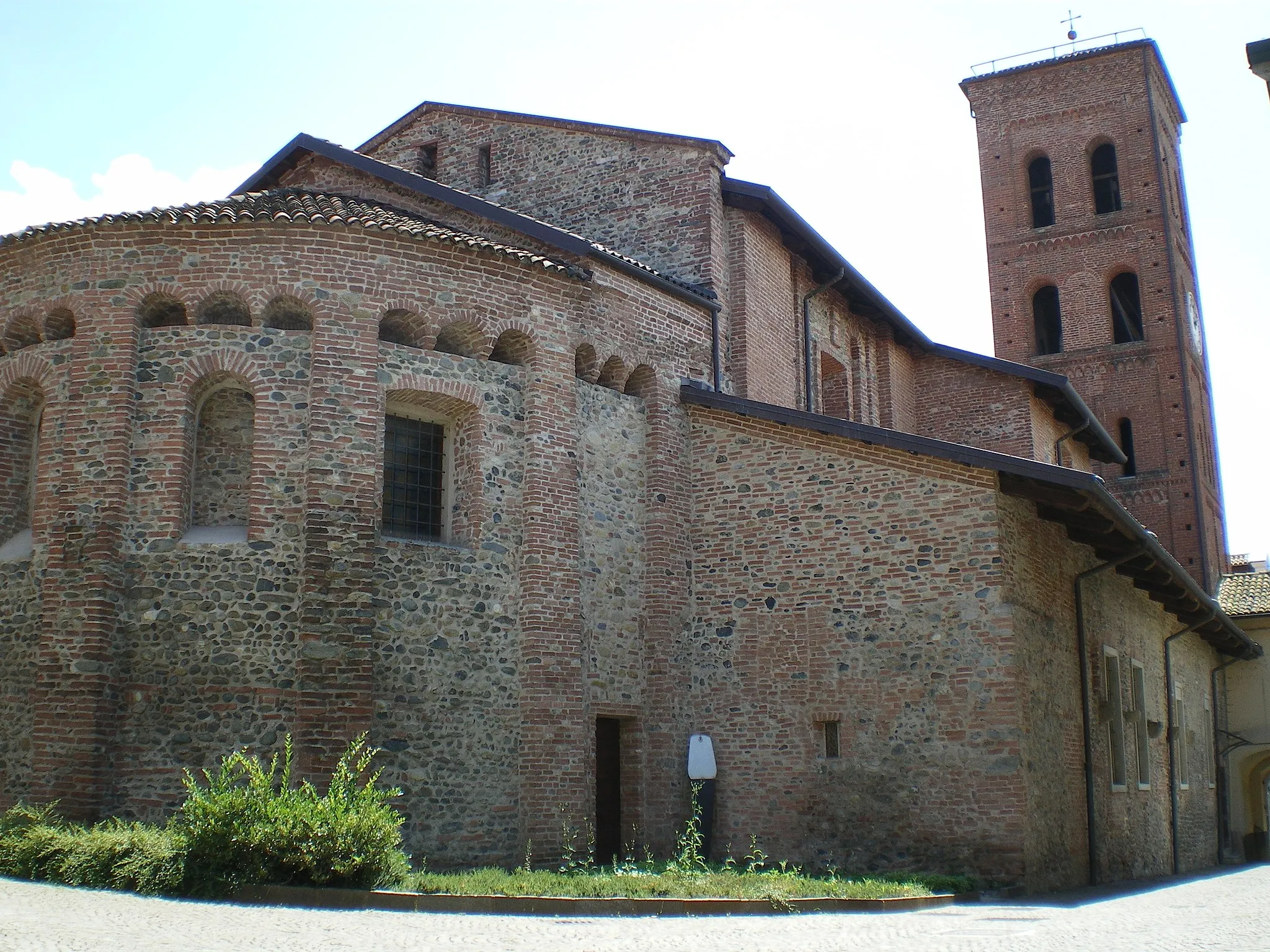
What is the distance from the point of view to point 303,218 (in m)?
14.2

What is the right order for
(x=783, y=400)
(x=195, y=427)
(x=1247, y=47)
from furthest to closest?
1. (x=783, y=400)
2. (x=195, y=427)
3. (x=1247, y=47)

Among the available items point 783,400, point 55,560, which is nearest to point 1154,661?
point 783,400

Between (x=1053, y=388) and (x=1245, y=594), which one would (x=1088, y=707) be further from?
(x=1245, y=594)

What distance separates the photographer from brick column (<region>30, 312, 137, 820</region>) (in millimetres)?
12758

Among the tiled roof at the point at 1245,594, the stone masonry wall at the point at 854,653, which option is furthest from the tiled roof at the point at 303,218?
the tiled roof at the point at 1245,594

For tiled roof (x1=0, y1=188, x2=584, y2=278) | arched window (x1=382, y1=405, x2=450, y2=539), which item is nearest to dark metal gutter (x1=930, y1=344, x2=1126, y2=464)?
tiled roof (x1=0, y1=188, x2=584, y2=278)

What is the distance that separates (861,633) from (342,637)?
6.08 metres

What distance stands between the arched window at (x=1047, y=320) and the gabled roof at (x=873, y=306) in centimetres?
478

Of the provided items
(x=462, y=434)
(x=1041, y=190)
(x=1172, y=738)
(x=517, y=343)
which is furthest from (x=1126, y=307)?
(x=462, y=434)

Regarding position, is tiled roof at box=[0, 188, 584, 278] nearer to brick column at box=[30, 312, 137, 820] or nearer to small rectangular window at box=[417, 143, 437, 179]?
brick column at box=[30, 312, 137, 820]

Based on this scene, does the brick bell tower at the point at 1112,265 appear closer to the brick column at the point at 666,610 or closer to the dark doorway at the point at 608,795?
the brick column at the point at 666,610

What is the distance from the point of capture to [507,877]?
11.5 meters

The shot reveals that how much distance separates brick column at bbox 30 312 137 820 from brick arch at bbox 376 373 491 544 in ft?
9.73

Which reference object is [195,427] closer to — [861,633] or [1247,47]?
[861,633]
